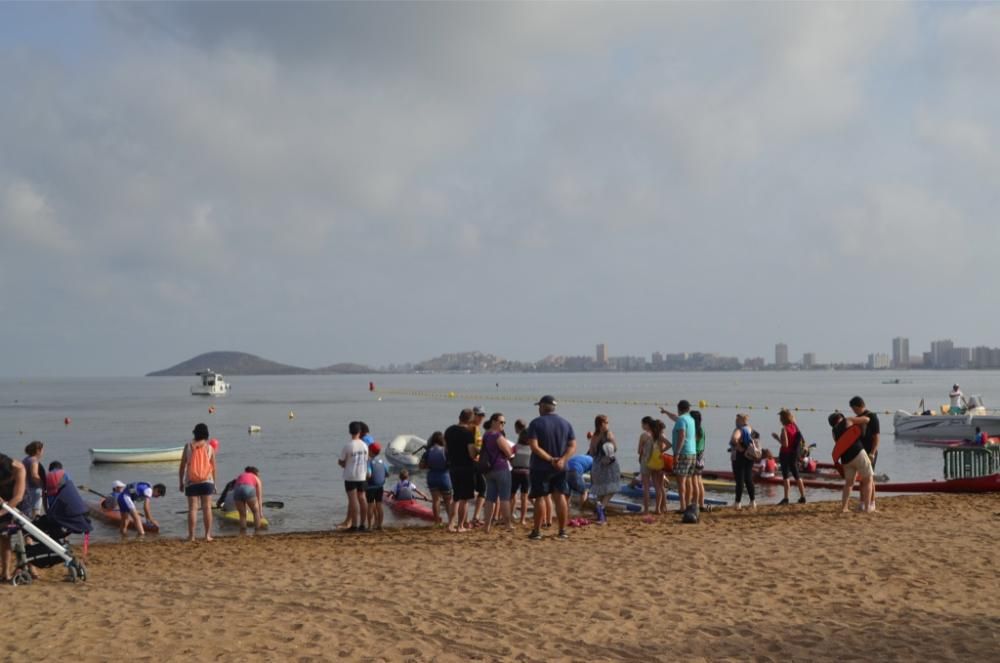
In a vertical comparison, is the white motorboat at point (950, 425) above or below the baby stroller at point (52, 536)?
below

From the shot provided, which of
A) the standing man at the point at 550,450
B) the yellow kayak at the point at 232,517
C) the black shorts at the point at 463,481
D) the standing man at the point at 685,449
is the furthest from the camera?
the yellow kayak at the point at 232,517

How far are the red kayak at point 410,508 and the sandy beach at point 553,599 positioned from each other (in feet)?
18.9

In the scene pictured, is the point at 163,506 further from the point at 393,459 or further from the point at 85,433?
the point at 85,433

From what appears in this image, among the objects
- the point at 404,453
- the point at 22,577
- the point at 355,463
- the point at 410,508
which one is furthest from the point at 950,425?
the point at 22,577

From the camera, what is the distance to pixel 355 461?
12648 mm

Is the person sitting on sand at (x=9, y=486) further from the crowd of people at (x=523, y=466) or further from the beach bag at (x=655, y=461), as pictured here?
the beach bag at (x=655, y=461)

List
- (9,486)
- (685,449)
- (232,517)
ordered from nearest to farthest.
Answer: (9,486)
(685,449)
(232,517)

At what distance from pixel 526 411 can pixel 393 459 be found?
40.4m

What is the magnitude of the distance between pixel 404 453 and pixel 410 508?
13.4m

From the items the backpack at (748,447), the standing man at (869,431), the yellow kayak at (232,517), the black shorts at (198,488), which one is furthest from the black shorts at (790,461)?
the yellow kayak at (232,517)

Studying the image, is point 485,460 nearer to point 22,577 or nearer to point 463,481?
point 463,481

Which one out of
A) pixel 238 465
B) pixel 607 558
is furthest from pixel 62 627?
pixel 238 465

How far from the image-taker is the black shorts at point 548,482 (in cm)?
1098

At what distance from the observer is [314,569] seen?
9.53m
